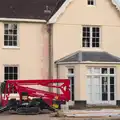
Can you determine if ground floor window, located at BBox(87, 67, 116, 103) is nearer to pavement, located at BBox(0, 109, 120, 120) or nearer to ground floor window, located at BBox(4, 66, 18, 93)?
ground floor window, located at BBox(4, 66, 18, 93)

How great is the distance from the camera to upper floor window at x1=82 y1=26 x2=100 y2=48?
3136 centimetres

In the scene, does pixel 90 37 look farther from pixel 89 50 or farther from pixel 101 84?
pixel 101 84

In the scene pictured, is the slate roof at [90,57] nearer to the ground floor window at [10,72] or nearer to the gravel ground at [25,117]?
the ground floor window at [10,72]

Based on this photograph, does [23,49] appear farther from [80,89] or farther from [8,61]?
[80,89]

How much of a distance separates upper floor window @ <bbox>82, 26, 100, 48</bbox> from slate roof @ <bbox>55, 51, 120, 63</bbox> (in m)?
0.65

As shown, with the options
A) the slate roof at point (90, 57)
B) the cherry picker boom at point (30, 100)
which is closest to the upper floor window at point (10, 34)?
the slate roof at point (90, 57)

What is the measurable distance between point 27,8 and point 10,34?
256 cm

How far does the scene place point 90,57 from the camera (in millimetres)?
30281

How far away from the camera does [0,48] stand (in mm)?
30172

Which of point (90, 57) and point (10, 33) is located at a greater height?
point (10, 33)

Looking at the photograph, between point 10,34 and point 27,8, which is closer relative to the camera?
point 10,34

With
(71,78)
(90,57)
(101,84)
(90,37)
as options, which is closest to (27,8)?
(90,37)

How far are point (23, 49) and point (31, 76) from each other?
1.97 meters

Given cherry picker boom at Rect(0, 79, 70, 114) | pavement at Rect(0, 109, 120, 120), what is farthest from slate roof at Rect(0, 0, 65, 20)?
pavement at Rect(0, 109, 120, 120)
